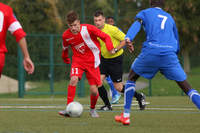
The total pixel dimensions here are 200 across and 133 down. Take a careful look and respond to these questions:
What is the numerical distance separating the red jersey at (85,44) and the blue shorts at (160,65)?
5.70ft

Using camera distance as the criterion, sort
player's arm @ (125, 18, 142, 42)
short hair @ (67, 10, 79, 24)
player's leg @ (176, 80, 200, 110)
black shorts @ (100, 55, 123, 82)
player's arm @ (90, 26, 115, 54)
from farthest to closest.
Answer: black shorts @ (100, 55, 123, 82) < short hair @ (67, 10, 79, 24) < player's arm @ (90, 26, 115, 54) < player's leg @ (176, 80, 200, 110) < player's arm @ (125, 18, 142, 42)

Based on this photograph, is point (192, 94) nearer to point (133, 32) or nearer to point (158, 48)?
point (158, 48)

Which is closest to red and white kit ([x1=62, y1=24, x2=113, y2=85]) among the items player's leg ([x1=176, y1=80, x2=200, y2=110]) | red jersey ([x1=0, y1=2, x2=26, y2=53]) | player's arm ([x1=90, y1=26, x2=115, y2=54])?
player's arm ([x1=90, y1=26, x2=115, y2=54])

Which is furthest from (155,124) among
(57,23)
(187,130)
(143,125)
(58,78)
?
(57,23)

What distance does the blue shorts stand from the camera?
756 centimetres

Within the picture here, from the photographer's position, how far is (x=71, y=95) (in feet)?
31.3

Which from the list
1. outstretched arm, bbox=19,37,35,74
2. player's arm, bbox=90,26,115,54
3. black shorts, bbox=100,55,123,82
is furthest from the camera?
black shorts, bbox=100,55,123,82

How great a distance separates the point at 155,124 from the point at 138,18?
1717 millimetres

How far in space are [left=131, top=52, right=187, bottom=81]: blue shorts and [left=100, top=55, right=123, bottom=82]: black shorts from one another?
12.5ft

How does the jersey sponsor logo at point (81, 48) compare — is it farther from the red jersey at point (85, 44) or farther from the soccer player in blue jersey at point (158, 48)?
the soccer player in blue jersey at point (158, 48)

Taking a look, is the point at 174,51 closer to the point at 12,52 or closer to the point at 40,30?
the point at 12,52

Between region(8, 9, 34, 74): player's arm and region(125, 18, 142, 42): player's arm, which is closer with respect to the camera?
region(8, 9, 34, 74): player's arm

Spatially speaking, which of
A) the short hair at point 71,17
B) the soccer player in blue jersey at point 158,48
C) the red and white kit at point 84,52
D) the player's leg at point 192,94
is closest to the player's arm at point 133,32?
the soccer player in blue jersey at point 158,48

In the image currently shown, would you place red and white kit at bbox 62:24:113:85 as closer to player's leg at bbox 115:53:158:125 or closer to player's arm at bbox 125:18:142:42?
player's leg at bbox 115:53:158:125
